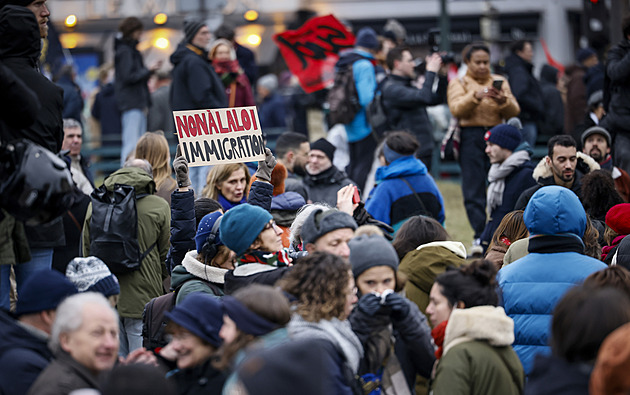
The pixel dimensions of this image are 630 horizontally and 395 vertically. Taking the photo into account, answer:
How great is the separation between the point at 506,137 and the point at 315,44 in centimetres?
527

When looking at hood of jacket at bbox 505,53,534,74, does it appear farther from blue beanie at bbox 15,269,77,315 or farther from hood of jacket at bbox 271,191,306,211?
blue beanie at bbox 15,269,77,315

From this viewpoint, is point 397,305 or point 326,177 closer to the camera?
point 397,305

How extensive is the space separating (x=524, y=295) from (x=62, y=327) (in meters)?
2.66

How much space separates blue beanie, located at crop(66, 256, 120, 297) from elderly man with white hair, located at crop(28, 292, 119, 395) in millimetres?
974

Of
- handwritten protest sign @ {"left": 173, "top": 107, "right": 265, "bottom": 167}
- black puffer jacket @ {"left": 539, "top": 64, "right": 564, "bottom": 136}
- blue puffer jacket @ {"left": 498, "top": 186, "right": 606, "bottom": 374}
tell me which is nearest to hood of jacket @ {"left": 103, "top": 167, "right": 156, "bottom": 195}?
handwritten protest sign @ {"left": 173, "top": 107, "right": 265, "bottom": 167}

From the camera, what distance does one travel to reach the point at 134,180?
292 inches

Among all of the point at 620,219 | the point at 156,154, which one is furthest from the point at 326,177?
the point at 620,219

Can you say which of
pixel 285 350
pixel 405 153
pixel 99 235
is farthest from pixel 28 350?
pixel 405 153

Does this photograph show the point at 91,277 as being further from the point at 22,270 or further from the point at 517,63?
the point at 517,63

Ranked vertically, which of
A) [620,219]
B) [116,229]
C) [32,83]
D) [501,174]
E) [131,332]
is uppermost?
[32,83]

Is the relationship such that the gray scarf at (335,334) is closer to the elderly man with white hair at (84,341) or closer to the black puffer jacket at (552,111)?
the elderly man with white hair at (84,341)

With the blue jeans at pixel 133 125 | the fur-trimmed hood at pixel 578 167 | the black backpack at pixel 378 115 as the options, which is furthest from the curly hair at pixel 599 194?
the blue jeans at pixel 133 125

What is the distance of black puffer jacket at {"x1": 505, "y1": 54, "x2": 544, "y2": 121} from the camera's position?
13.6 metres

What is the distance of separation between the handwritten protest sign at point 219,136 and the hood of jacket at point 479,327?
9.81ft
